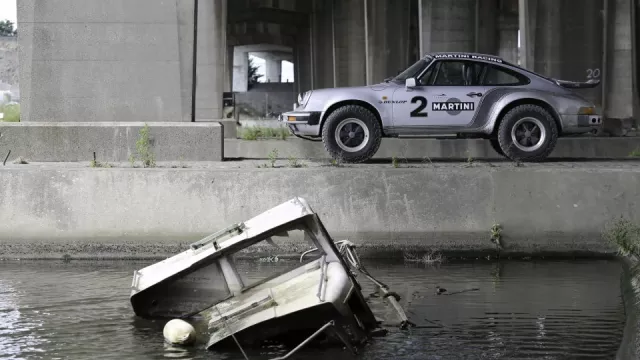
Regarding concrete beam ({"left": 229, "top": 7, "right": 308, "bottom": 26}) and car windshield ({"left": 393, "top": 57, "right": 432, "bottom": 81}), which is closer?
car windshield ({"left": 393, "top": 57, "right": 432, "bottom": 81})

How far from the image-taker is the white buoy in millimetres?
8867

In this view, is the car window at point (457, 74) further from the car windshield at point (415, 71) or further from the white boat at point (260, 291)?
the white boat at point (260, 291)

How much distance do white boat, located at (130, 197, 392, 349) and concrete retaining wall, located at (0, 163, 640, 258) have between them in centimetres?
358

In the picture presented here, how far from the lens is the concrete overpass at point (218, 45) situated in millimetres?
15102

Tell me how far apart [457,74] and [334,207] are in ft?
10.8

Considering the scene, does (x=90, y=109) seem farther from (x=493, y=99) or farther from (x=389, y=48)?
(x=389, y=48)

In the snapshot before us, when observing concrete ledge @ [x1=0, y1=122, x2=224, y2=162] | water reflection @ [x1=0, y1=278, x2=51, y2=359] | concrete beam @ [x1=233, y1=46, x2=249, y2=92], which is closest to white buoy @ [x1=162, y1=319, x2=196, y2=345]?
water reflection @ [x1=0, y1=278, x2=51, y2=359]

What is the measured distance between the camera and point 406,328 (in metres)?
9.47

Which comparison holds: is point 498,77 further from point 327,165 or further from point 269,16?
point 269,16

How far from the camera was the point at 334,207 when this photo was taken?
13344mm

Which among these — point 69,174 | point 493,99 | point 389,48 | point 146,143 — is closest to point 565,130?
point 493,99

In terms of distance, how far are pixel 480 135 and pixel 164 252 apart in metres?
5.11

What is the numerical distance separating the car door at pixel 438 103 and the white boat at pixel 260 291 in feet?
19.9

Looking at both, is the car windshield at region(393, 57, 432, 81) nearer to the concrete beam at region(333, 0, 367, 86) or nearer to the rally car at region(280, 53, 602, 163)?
the rally car at region(280, 53, 602, 163)
